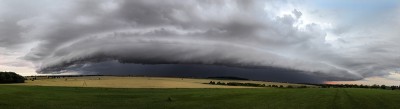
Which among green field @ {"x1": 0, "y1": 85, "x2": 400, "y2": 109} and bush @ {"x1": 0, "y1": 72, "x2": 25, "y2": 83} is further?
bush @ {"x1": 0, "y1": 72, "x2": 25, "y2": 83}

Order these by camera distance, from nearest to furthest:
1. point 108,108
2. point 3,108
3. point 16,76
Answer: point 3,108
point 108,108
point 16,76

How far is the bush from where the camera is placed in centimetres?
14700

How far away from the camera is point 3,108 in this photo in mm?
36469

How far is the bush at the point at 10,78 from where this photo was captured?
147 meters

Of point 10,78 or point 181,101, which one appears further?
point 10,78

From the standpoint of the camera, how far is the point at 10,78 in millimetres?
148375

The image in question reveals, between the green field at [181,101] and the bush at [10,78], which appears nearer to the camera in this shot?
the green field at [181,101]

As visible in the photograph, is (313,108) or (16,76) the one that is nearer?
(313,108)

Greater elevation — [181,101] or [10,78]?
[10,78]

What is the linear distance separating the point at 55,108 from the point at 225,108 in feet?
50.6

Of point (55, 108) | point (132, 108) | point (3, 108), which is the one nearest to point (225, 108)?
point (132, 108)

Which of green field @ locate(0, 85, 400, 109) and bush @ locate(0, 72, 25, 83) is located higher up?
bush @ locate(0, 72, 25, 83)

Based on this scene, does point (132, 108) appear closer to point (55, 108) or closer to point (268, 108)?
point (55, 108)

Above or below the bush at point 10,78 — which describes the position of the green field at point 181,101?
below
